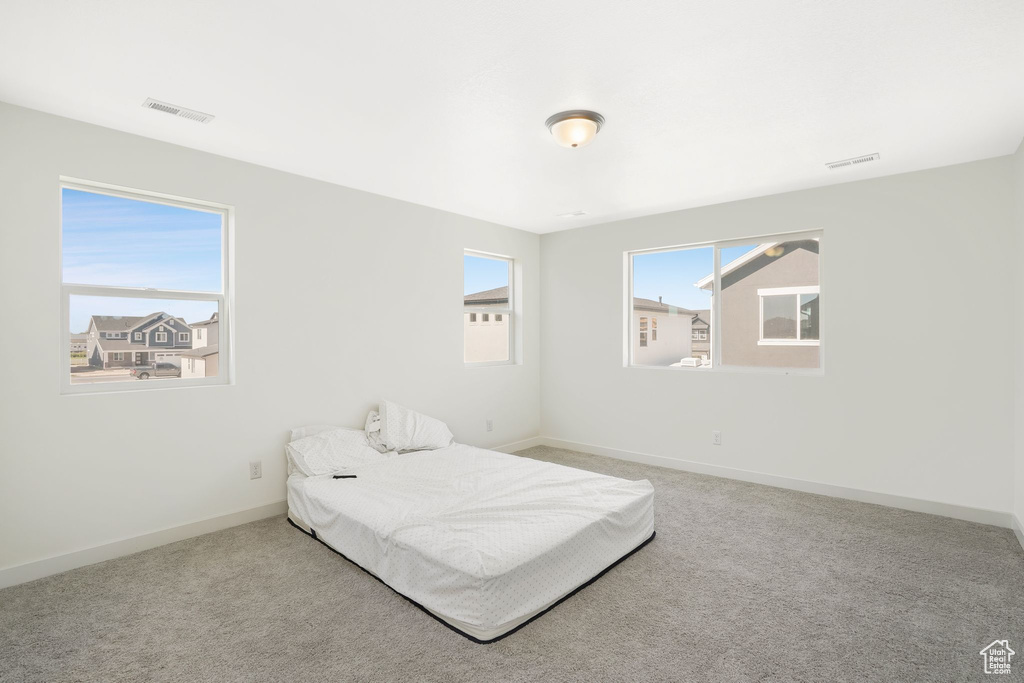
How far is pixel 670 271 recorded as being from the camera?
4.86 metres

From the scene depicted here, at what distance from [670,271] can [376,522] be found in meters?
3.71

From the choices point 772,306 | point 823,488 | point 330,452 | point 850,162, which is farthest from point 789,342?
point 330,452

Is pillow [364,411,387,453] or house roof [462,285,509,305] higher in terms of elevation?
house roof [462,285,509,305]

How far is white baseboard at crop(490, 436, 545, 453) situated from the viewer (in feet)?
16.8

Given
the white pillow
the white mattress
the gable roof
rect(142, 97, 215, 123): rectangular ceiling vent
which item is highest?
rect(142, 97, 215, 123): rectangular ceiling vent

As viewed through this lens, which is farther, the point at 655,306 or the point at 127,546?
the point at 655,306

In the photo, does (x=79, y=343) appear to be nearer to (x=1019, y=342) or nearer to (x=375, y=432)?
(x=375, y=432)

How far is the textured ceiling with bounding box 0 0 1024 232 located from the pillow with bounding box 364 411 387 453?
1913 millimetres

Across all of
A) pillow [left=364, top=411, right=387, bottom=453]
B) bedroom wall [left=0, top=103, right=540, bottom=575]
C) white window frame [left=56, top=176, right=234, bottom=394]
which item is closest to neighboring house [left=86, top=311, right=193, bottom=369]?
white window frame [left=56, top=176, right=234, bottom=394]

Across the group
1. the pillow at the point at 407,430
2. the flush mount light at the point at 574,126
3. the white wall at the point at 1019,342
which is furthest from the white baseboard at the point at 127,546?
the white wall at the point at 1019,342

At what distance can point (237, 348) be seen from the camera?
10.6 feet

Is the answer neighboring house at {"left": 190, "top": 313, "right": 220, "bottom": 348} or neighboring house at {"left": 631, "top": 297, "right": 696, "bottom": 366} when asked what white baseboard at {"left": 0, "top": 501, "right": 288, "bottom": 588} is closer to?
neighboring house at {"left": 190, "top": 313, "right": 220, "bottom": 348}

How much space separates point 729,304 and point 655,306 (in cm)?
75

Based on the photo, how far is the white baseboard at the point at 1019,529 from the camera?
2873mm
